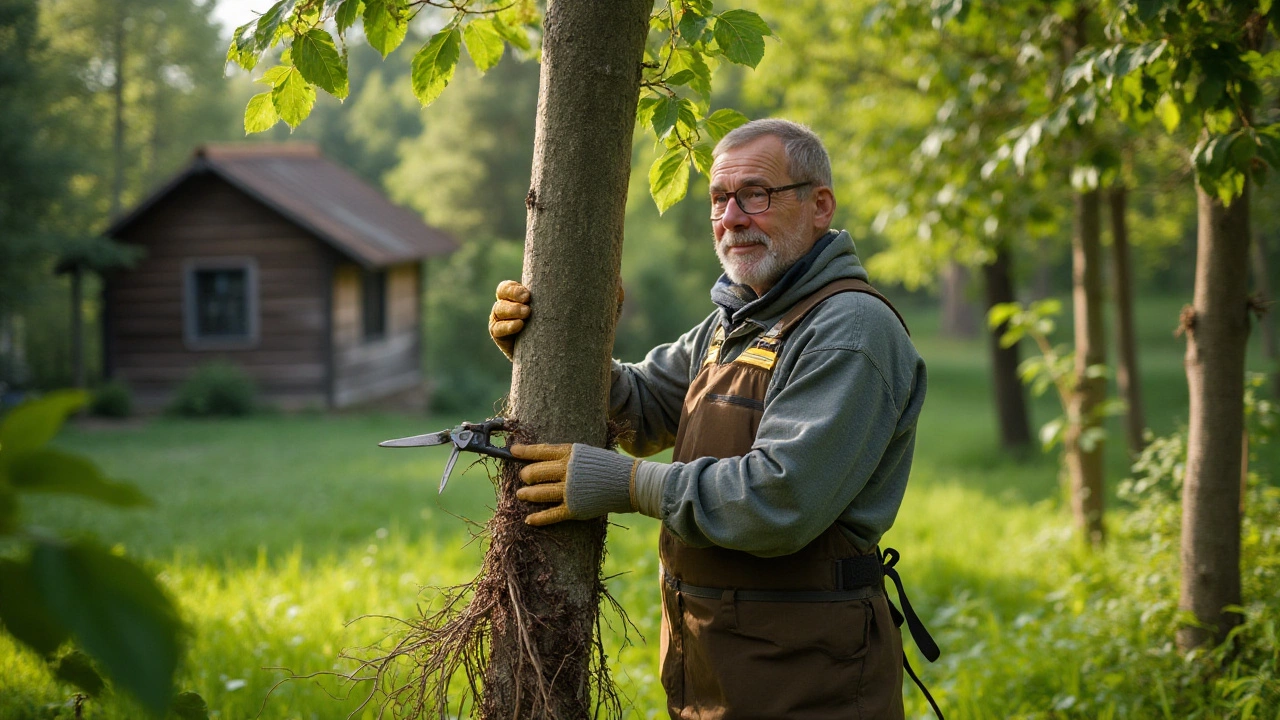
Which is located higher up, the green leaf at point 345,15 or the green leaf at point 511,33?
the green leaf at point 511,33

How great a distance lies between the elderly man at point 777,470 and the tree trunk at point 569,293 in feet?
0.32

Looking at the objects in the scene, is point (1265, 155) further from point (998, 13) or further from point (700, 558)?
point (998, 13)

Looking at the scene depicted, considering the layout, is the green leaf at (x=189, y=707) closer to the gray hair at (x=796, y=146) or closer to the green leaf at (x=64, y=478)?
the green leaf at (x=64, y=478)

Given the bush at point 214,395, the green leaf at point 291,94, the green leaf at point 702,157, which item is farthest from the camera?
the bush at point 214,395

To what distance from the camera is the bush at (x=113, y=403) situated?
52.5 feet

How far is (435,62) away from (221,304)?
16.7 m

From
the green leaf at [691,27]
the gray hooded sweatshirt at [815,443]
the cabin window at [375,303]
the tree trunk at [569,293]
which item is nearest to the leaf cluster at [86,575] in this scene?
the gray hooded sweatshirt at [815,443]

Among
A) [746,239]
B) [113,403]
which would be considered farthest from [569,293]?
[113,403]

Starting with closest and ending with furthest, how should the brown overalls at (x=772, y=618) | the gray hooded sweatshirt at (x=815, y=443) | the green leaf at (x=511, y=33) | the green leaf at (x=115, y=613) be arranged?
the green leaf at (x=115, y=613), the gray hooded sweatshirt at (x=815, y=443), the brown overalls at (x=772, y=618), the green leaf at (x=511, y=33)

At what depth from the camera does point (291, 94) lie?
2.56 m

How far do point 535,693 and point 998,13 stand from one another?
506 centimetres

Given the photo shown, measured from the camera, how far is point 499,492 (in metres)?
2.42

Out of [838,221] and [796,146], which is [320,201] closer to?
[838,221]

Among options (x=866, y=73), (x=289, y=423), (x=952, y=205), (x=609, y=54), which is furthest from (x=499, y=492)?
(x=289, y=423)
